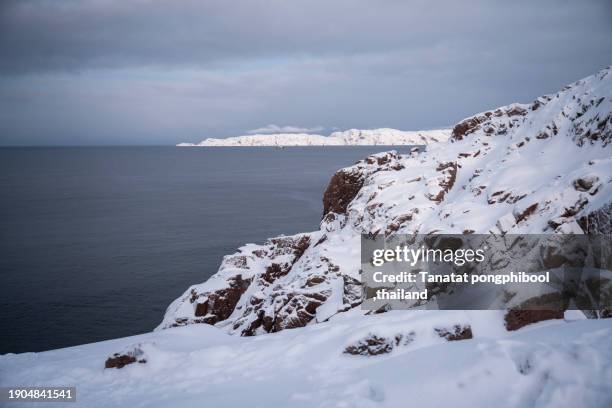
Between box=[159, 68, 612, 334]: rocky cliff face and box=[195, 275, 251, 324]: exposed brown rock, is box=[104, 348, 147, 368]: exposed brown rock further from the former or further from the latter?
box=[195, 275, 251, 324]: exposed brown rock

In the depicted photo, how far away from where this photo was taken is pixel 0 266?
5406cm

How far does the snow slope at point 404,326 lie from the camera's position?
29.9 feet

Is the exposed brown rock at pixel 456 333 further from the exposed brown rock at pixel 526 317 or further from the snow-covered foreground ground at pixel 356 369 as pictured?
the exposed brown rock at pixel 526 317

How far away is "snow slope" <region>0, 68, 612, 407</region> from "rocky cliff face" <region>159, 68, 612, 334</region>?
0.39ft

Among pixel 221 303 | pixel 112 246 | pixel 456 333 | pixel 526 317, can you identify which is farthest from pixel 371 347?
pixel 112 246

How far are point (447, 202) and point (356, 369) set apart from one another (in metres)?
21.7

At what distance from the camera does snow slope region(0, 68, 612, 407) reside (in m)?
9.12

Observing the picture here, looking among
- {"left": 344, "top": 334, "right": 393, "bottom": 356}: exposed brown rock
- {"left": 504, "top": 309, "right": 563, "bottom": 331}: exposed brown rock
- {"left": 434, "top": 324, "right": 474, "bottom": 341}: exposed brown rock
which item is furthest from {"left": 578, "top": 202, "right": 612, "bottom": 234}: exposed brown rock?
{"left": 344, "top": 334, "right": 393, "bottom": 356}: exposed brown rock

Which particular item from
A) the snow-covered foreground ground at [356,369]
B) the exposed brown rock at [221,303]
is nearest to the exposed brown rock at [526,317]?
the snow-covered foreground ground at [356,369]

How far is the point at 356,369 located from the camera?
12.2 meters

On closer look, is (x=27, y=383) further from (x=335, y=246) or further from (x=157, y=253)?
(x=157, y=253)

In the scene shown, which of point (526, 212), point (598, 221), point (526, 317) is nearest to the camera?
point (526, 317)

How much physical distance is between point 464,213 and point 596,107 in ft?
42.3

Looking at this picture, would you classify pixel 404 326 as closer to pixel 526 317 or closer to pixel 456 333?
pixel 456 333
